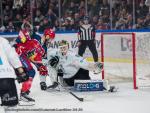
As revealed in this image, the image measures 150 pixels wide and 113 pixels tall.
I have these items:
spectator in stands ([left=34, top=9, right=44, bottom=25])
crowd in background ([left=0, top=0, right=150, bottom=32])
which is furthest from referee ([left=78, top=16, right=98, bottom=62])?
spectator in stands ([left=34, top=9, right=44, bottom=25])

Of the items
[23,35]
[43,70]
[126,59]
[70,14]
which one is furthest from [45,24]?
[23,35]

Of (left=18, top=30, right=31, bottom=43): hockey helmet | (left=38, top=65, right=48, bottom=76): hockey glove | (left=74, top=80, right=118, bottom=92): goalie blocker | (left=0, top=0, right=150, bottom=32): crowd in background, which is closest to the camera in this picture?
(left=18, top=30, right=31, bottom=43): hockey helmet

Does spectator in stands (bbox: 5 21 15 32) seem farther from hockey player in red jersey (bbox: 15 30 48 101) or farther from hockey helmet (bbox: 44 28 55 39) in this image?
hockey player in red jersey (bbox: 15 30 48 101)

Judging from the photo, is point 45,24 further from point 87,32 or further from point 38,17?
point 87,32

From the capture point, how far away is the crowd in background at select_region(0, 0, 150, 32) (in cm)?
1168

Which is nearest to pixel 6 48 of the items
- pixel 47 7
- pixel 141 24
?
pixel 141 24

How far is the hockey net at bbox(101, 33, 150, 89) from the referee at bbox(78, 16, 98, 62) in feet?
2.65

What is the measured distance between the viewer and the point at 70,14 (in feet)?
42.3

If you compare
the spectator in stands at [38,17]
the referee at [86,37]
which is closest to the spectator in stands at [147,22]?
the referee at [86,37]

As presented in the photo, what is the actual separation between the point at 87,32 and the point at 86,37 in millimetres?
109

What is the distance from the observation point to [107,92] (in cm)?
748

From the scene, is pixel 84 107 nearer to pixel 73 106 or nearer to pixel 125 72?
pixel 73 106

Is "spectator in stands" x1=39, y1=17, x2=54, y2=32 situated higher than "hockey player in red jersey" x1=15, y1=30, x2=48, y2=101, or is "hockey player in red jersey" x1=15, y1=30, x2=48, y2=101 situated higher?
"spectator in stands" x1=39, y1=17, x2=54, y2=32

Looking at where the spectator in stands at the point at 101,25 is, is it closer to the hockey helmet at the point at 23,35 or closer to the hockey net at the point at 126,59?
the hockey net at the point at 126,59
